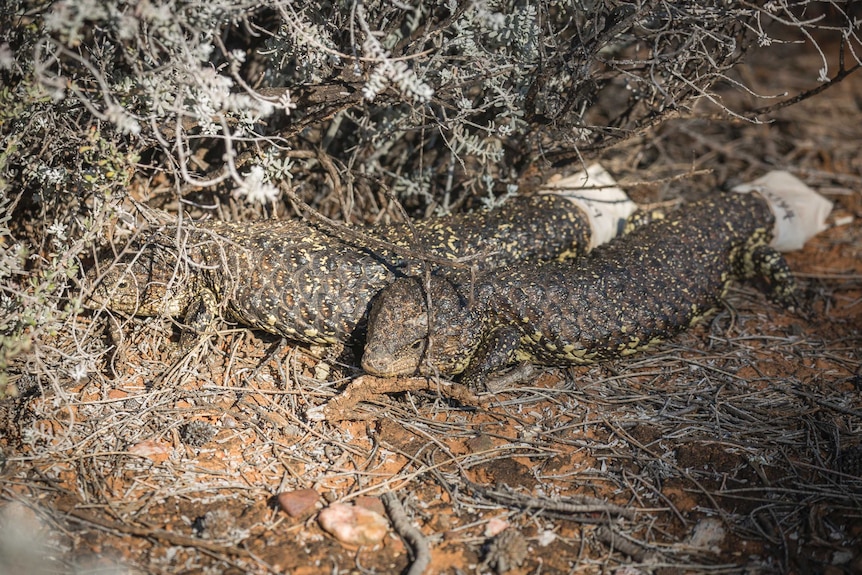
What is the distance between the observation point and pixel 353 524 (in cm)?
328

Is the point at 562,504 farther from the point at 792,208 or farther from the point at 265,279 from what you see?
the point at 792,208

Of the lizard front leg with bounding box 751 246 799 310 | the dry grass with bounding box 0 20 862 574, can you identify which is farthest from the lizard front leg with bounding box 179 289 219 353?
the lizard front leg with bounding box 751 246 799 310

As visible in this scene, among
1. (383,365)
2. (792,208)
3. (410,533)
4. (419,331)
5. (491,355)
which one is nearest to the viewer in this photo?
(410,533)

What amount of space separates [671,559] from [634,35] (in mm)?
3159

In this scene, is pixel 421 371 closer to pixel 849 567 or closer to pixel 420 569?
pixel 420 569

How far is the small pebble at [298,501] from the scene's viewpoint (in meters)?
3.33

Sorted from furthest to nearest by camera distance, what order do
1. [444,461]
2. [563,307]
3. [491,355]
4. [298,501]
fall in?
[563,307] → [491,355] → [444,461] → [298,501]

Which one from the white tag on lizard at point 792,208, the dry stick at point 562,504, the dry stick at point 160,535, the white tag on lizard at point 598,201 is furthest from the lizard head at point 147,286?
the white tag on lizard at point 792,208

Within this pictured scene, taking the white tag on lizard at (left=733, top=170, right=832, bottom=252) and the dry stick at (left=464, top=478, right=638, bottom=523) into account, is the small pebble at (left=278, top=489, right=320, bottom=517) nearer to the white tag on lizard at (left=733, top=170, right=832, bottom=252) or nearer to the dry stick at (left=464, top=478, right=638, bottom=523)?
the dry stick at (left=464, top=478, right=638, bottom=523)

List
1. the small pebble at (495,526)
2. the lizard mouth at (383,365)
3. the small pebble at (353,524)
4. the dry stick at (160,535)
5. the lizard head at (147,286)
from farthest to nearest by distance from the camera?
the lizard head at (147,286) < the lizard mouth at (383,365) < the small pebble at (495,526) < the small pebble at (353,524) < the dry stick at (160,535)

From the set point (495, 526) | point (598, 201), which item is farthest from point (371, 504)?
point (598, 201)

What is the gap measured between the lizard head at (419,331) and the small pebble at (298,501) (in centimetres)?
79

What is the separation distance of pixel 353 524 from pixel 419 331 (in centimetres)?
118

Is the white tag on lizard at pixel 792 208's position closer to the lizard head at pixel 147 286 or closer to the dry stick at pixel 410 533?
the dry stick at pixel 410 533
